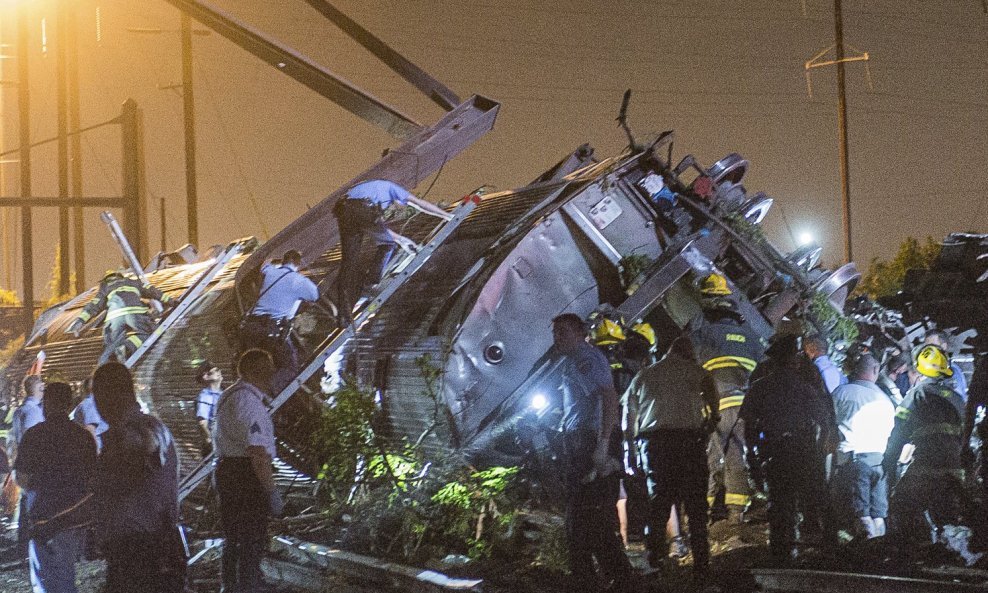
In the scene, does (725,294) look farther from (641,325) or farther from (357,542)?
(357,542)

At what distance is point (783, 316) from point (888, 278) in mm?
22233

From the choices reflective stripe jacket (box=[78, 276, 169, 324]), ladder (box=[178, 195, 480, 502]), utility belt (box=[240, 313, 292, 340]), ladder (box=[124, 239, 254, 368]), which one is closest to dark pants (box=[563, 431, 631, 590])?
ladder (box=[178, 195, 480, 502])

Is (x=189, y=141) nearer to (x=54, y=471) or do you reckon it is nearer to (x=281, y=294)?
(x=281, y=294)

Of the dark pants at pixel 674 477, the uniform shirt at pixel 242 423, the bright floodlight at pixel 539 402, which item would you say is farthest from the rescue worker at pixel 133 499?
the bright floodlight at pixel 539 402

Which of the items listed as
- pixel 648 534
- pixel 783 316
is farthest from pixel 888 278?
pixel 648 534

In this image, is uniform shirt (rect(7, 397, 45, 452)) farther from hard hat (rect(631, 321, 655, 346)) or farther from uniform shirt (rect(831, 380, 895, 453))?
uniform shirt (rect(831, 380, 895, 453))

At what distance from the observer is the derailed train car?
29.5ft

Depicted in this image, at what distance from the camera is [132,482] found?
5.01m

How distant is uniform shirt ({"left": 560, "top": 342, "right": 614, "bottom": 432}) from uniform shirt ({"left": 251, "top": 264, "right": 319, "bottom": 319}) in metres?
3.90

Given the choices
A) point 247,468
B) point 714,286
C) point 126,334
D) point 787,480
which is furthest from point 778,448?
point 126,334

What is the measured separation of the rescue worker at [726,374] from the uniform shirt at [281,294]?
359 centimetres

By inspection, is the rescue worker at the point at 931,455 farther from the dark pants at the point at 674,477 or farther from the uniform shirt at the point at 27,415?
the uniform shirt at the point at 27,415

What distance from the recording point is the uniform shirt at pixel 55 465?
600 centimetres

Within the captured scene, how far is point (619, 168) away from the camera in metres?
9.99
